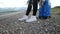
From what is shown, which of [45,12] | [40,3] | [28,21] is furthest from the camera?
[45,12]

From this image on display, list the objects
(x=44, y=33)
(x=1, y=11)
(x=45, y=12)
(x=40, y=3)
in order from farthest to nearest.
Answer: (x=1, y=11) → (x=45, y=12) → (x=40, y=3) → (x=44, y=33)

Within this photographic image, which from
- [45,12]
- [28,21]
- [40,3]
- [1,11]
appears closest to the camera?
[28,21]

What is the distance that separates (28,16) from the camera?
178 inches

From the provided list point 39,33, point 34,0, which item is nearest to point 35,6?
point 34,0

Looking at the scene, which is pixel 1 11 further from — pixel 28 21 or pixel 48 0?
pixel 28 21

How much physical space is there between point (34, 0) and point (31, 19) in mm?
456

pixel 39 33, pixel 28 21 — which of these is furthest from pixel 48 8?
pixel 39 33

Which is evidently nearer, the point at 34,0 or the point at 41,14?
the point at 34,0

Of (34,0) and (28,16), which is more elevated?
→ (34,0)

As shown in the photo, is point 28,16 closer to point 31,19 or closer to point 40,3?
point 31,19

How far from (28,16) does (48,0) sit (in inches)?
37.4

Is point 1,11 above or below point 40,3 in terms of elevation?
below

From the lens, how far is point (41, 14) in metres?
5.18

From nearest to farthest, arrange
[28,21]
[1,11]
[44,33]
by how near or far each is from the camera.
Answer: [44,33], [28,21], [1,11]
